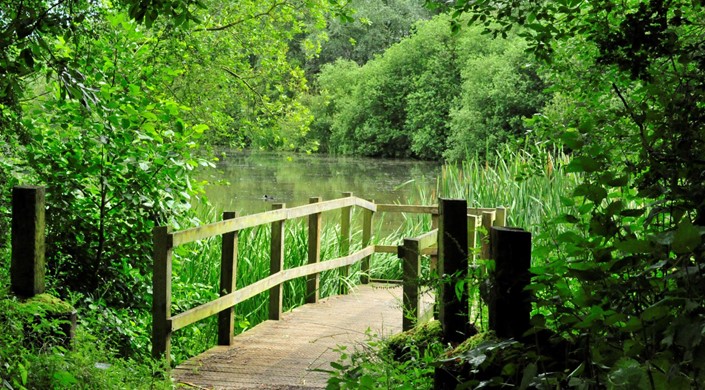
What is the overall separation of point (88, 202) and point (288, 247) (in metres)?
3.82

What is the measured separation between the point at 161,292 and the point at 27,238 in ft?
5.13

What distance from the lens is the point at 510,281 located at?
8.80 feet

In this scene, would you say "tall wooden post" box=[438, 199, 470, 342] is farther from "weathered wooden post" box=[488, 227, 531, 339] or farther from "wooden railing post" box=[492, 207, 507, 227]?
"wooden railing post" box=[492, 207, 507, 227]

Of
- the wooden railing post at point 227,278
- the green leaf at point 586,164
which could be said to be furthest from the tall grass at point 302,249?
the green leaf at point 586,164

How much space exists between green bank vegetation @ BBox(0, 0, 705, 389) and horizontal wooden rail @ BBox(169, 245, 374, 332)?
381mm

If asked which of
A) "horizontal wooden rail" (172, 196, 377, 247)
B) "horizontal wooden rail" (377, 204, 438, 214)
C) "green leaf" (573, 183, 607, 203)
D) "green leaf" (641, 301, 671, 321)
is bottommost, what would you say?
"horizontal wooden rail" (377, 204, 438, 214)

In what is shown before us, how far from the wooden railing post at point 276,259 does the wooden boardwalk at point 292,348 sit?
14 centimetres

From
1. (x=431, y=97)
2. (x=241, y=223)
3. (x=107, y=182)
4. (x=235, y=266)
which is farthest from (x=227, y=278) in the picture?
(x=431, y=97)

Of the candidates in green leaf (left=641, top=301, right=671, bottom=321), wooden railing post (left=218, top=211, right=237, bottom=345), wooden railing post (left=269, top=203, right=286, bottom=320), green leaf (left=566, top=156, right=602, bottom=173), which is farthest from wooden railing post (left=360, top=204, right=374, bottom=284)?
green leaf (left=641, top=301, right=671, bottom=321)

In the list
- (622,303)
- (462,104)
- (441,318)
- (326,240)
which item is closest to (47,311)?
(441,318)

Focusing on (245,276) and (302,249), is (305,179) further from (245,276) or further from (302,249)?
(245,276)

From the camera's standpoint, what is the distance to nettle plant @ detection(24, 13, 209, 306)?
19.1 ft

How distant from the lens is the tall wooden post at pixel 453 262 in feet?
11.6

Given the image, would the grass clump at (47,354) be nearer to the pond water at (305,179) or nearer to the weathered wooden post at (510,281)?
the weathered wooden post at (510,281)
